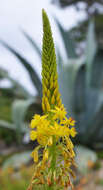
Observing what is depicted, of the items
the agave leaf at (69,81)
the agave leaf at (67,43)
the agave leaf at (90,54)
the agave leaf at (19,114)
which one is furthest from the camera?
the agave leaf at (67,43)

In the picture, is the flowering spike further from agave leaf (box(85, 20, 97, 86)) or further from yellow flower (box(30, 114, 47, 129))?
agave leaf (box(85, 20, 97, 86))

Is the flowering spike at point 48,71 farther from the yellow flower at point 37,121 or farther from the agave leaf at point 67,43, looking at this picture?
the agave leaf at point 67,43

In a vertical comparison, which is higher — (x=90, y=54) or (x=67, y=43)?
(x=67, y=43)

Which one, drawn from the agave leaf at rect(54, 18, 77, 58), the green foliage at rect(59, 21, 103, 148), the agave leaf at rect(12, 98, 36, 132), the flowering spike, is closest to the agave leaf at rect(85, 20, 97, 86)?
the green foliage at rect(59, 21, 103, 148)

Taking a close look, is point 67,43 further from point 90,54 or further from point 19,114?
point 19,114

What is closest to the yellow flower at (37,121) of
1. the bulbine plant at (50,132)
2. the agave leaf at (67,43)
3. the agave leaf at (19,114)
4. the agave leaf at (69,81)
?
the bulbine plant at (50,132)

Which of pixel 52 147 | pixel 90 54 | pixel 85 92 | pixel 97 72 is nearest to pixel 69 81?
pixel 85 92

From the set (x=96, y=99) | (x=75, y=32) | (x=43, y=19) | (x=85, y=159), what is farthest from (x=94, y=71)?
(x=75, y=32)
